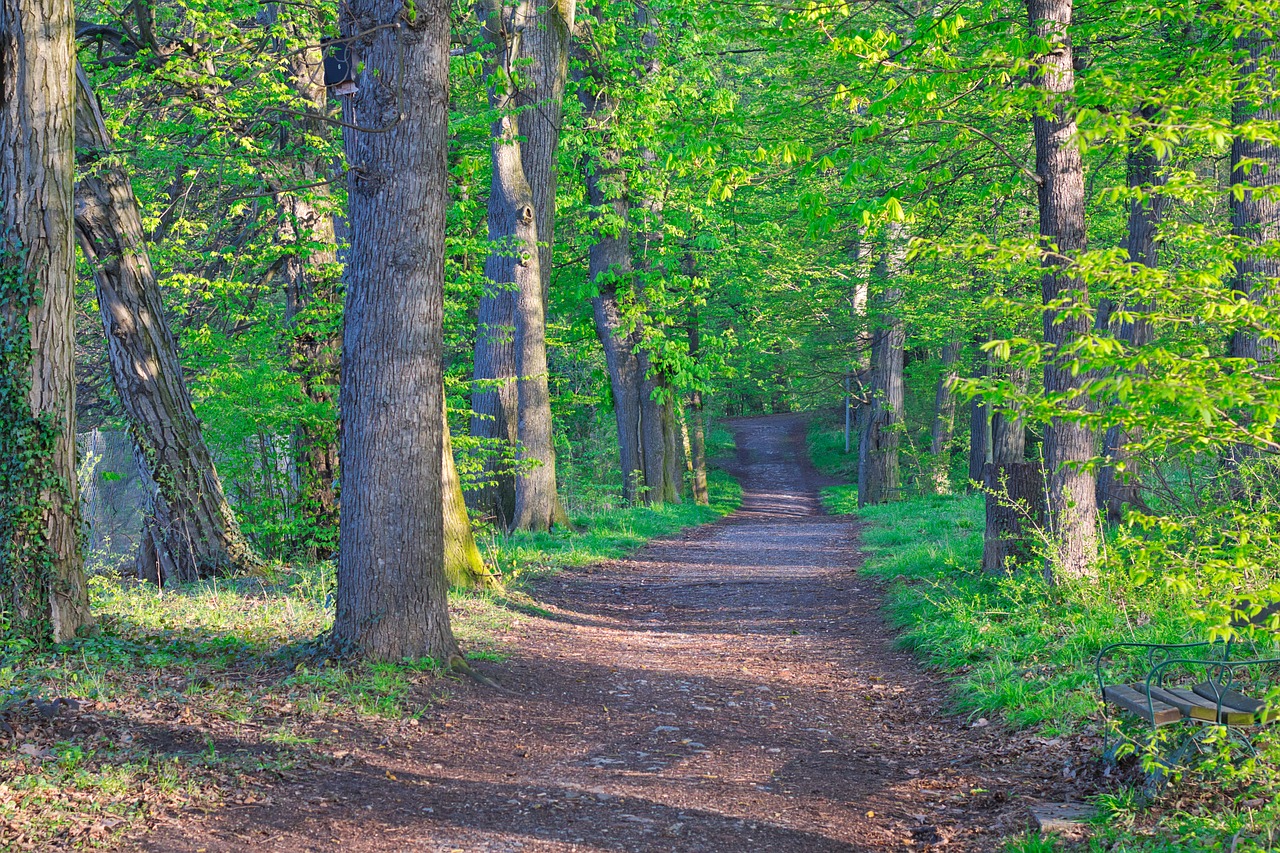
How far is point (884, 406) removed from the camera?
72.4ft

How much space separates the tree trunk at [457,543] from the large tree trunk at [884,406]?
12668 mm

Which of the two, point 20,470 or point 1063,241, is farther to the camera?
point 1063,241

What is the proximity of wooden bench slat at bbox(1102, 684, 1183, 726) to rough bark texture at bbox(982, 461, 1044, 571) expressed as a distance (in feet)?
Answer: 13.6

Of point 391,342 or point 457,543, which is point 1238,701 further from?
point 457,543

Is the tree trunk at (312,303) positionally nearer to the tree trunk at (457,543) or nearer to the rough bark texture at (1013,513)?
the tree trunk at (457,543)

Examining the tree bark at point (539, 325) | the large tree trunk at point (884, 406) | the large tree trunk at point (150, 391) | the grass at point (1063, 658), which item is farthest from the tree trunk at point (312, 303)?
the large tree trunk at point (884, 406)

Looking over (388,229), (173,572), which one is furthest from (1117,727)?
(173,572)

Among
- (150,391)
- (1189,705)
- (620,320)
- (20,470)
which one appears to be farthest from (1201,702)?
(620,320)

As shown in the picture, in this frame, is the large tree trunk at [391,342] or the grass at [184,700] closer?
the grass at [184,700]

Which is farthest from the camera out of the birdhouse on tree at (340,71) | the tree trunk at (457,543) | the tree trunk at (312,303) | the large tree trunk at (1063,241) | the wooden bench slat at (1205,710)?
the tree trunk at (312,303)

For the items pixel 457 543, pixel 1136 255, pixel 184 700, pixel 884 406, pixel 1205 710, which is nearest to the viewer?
pixel 1205 710

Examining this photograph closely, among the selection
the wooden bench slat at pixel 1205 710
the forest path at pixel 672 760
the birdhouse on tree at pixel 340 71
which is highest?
the birdhouse on tree at pixel 340 71

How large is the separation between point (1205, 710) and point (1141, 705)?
10.8 inches

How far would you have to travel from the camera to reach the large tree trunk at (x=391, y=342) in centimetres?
634
